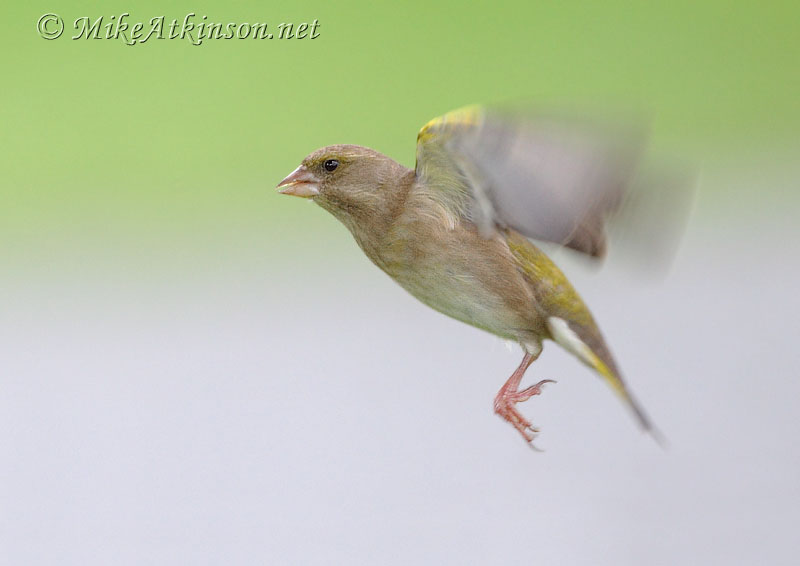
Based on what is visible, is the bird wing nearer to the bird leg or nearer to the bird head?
the bird head

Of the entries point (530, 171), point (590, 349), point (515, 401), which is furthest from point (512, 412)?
point (530, 171)

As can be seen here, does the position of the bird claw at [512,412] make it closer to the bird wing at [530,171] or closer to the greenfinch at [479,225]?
the greenfinch at [479,225]

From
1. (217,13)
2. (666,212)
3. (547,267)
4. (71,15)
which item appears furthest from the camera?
(217,13)

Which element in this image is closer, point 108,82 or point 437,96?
point 437,96

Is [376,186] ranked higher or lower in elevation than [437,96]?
lower

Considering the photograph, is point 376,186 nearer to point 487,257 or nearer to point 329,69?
point 487,257

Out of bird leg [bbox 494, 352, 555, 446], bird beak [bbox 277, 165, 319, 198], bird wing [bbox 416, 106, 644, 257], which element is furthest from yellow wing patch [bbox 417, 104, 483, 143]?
bird leg [bbox 494, 352, 555, 446]

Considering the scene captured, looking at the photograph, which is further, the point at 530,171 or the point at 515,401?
A: the point at 515,401

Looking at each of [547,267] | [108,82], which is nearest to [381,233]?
[547,267]

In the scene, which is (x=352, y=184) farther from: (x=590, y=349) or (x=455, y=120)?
(x=590, y=349)
